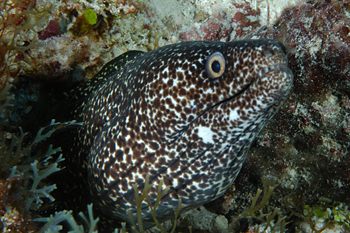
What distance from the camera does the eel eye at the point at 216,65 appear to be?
2.97 metres

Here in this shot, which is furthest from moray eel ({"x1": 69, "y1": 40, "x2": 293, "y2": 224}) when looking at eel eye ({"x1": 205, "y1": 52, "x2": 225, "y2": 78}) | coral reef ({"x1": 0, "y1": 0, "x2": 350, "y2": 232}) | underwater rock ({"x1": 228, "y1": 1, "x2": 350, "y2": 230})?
underwater rock ({"x1": 228, "y1": 1, "x2": 350, "y2": 230})

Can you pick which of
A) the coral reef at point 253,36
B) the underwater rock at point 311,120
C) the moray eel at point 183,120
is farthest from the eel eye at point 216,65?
the underwater rock at point 311,120

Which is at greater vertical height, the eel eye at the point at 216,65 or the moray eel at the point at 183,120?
the eel eye at the point at 216,65

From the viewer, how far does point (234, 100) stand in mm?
2945

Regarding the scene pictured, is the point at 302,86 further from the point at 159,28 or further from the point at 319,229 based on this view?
the point at 159,28

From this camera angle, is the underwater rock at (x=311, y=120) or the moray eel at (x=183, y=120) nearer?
the moray eel at (x=183, y=120)

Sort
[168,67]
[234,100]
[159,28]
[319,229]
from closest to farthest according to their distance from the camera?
[234,100] → [168,67] → [319,229] → [159,28]

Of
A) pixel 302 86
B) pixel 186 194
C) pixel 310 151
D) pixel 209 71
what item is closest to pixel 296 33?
pixel 302 86

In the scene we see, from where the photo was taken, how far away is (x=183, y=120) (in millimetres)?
3146

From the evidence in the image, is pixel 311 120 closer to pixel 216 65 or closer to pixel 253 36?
pixel 253 36

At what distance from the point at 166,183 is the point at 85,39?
7.79 ft

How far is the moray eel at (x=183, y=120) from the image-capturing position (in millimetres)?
2873

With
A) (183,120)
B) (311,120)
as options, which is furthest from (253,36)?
(183,120)

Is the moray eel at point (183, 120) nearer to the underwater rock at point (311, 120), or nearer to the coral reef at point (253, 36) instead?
the coral reef at point (253, 36)
